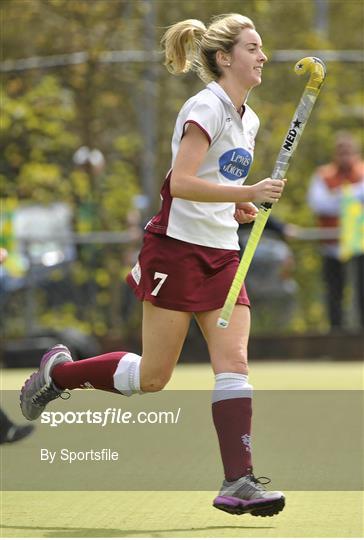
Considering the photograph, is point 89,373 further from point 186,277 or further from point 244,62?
point 244,62

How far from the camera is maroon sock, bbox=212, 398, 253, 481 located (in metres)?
5.31

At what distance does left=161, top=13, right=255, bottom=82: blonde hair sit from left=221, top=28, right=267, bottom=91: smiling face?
0.08ft

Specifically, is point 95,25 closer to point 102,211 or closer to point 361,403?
point 102,211

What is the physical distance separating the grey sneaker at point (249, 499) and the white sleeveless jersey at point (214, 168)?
34.2 inches

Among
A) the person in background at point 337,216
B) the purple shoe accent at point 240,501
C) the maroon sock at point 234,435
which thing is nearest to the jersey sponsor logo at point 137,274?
the maroon sock at point 234,435

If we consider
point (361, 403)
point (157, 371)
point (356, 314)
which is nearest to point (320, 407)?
point (361, 403)

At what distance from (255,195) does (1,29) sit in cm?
921

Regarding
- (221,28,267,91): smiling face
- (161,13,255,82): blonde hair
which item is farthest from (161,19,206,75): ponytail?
(221,28,267,91): smiling face

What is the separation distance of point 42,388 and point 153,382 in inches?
20.0

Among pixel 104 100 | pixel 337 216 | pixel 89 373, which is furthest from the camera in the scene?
pixel 104 100

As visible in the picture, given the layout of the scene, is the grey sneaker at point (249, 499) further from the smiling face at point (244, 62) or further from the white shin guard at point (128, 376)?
the smiling face at point (244, 62)

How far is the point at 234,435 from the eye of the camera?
5332 millimetres

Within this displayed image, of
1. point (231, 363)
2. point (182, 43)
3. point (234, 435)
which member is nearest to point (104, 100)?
point (182, 43)

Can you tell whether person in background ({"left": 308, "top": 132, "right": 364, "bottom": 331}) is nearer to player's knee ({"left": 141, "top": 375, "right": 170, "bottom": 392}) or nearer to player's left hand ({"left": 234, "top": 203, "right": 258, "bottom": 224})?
player's left hand ({"left": 234, "top": 203, "right": 258, "bottom": 224})
